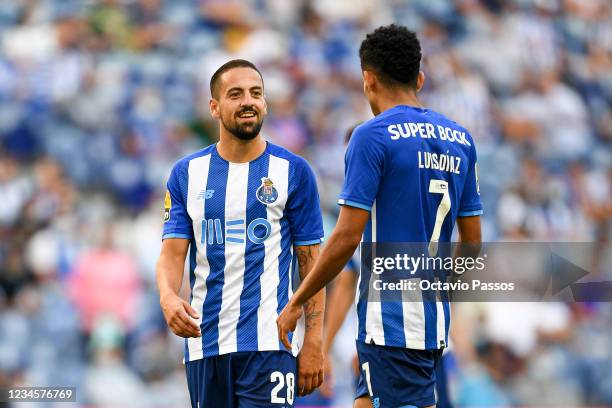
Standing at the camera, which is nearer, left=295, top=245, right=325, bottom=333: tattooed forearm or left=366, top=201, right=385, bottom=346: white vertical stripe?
left=366, top=201, right=385, bottom=346: white vertical stripe

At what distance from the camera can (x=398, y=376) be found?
14.4 feet

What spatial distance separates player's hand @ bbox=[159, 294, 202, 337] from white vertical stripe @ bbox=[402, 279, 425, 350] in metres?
0.86

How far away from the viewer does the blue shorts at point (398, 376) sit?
14.4 ft

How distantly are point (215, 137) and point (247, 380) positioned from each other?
6.84 metres

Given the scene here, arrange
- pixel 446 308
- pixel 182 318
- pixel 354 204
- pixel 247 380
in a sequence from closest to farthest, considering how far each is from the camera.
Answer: pixel 354 204, pixel 182 318, pixel 446 308, pixel 247 380

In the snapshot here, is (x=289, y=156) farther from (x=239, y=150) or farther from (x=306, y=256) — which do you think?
(x=306, y=256)

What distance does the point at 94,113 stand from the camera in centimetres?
1120

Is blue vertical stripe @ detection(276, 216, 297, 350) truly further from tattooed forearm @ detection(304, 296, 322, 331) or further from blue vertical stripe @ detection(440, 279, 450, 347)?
blue vertical stripe @ detection(440, 279, 450, 347)

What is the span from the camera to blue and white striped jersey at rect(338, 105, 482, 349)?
4.26 m

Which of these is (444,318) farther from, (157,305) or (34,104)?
(34,104)

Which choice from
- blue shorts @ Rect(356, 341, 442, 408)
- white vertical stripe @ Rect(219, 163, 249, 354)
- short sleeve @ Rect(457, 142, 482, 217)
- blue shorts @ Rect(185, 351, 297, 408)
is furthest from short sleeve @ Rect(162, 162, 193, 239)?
short sleeve @ Rect(457, 142, 482, 217)

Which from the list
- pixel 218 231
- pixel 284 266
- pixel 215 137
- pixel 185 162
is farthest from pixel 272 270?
pixel 215 137

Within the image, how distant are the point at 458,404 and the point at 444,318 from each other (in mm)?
5295

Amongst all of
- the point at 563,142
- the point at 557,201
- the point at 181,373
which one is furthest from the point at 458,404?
the point at 563,142
